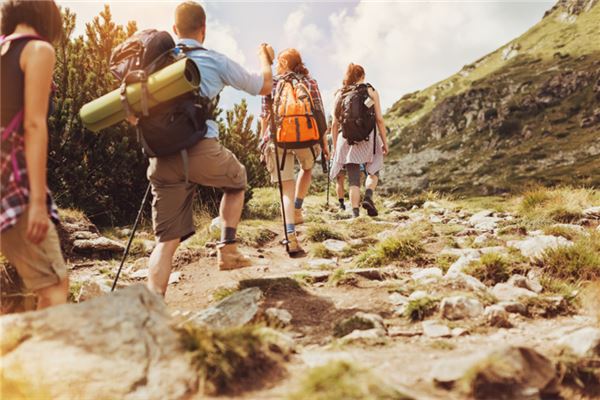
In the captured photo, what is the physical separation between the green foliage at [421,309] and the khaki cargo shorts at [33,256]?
7.78ft

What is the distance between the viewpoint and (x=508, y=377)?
2.21m

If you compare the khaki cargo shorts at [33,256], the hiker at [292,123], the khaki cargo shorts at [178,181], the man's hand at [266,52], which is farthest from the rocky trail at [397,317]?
the man's hand at [266,52]

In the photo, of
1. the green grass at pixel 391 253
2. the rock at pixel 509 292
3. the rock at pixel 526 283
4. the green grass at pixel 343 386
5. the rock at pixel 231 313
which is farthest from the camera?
the green grass at pixel 391 253

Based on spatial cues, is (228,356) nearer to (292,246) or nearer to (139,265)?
(292,246)

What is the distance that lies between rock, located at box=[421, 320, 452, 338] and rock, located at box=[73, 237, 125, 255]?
16.4ft

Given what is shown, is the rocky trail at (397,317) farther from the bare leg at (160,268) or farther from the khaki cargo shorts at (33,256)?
the bare leg at (160,268)

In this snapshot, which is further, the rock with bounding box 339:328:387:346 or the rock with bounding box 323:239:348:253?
the rock with bounding box 323:239:348:253

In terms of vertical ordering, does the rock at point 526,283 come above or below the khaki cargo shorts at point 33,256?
below

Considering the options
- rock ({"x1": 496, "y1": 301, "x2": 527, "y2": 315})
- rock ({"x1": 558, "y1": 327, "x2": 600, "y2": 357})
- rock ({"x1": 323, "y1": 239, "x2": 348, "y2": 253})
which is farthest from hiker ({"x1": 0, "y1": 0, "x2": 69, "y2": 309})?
rock ({"x1": 323, "y1": 239, "x2": 348, "y2": 253})

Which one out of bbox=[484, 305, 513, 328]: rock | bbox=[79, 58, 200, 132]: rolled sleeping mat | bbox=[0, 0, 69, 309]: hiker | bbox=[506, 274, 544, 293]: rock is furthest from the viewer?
bbox=[506, 274, 544, 293]: rock

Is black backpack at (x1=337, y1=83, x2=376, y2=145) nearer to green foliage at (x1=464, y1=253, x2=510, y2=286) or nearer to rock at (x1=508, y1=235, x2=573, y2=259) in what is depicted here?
rock at (x1=508, y1=235, x2=573, y2=259)

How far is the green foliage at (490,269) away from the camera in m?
4.42

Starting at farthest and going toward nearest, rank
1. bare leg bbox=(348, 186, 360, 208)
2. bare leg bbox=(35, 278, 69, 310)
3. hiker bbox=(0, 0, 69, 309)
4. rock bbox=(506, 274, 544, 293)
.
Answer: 1. bare leg bbox=(348, 186, 360, 208)
2. rock bbox=(506, 274, 544, 293)
3. bare leg bbox=(35, 278, 69, 310)
4. hiker bbox=(0, 0, 69, 309)

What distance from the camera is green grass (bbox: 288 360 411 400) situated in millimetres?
2006
